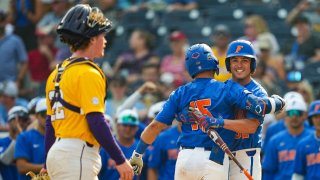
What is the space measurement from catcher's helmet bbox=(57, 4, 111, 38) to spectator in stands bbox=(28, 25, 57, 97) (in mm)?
10249

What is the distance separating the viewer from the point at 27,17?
1892cm

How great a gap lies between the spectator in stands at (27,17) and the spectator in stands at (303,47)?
5.57m

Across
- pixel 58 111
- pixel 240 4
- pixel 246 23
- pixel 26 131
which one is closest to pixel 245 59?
pixel 58 111

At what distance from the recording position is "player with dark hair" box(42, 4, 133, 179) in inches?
279

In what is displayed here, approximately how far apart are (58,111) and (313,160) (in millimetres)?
4848

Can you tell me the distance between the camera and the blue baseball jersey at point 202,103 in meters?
8.31

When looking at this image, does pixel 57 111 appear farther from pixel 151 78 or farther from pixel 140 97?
pixel 151 78

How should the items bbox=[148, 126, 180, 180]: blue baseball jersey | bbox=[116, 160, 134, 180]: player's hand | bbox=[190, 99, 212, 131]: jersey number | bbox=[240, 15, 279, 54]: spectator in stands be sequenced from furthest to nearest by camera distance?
bbox=[240, 15, 279, 54]: spectator in stands → bbox=[148, 126, 180, 180]: blue baseball jersey → bbox=[190, 99, 212, 131]: jersey number → bbox=[116, 160, 134, 180]: player's hand

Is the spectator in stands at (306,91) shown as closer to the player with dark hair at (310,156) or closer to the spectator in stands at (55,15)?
the player with dark hair at (310,156)

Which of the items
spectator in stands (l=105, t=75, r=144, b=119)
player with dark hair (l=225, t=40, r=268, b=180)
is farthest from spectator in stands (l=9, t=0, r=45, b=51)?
player with dark hair (l=225, t=40, r=268, b=180)

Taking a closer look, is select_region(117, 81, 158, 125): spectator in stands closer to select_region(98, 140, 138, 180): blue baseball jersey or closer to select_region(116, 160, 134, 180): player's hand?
select_region(98, 140, 138, 180): blue baseball jersey

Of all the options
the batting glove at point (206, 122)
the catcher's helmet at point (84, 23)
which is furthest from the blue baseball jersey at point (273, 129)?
the catcher's helmet at point (84, 23)

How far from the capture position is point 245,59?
8953 mm

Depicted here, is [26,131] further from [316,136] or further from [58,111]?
[58,111]
